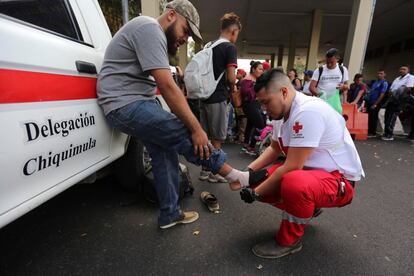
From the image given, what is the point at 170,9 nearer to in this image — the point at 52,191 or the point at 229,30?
the point at 229,30

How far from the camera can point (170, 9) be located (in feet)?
5.84

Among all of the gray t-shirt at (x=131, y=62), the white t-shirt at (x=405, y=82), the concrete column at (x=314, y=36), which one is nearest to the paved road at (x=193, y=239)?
the gray t-shirt at (x=131, y=62)

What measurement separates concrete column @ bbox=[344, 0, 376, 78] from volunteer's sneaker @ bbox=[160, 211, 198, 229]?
272 inches

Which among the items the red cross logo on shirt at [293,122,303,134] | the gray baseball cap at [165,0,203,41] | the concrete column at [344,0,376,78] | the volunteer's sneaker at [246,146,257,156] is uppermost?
the concrete column at [344,0,376,78]

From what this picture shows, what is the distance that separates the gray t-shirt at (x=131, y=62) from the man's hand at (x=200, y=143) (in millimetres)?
445

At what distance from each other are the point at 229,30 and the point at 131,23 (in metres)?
1.41

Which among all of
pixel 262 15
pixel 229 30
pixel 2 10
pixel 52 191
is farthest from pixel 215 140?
pixel 262 15

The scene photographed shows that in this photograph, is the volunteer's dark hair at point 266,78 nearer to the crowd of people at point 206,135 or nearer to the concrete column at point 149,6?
the crowd of people at point 206,135

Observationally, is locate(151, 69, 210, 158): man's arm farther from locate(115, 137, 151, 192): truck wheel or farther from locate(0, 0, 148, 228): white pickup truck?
locate(115, 137, 151, 192): truck wheel

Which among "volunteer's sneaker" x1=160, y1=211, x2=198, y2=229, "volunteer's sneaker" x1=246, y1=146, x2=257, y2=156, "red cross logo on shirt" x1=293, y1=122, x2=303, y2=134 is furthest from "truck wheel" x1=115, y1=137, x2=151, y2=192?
"volunteer's sneaker" x1=246, y1=146, x2=257, y2=156

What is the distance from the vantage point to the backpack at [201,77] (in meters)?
2.68

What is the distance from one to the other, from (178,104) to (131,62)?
0.44m

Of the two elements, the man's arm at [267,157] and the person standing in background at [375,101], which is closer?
the man's arm at [267,157]

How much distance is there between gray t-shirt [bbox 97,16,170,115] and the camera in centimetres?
158
